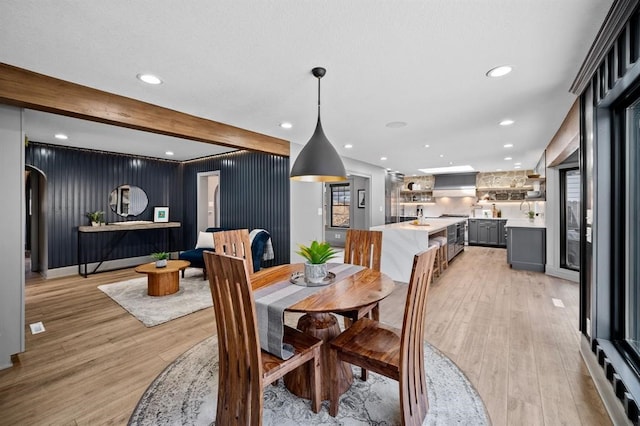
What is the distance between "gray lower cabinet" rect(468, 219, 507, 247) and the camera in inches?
339

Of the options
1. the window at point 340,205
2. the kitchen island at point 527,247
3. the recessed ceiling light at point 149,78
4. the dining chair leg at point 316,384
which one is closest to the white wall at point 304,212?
the recessed ceiling light at point 149,78

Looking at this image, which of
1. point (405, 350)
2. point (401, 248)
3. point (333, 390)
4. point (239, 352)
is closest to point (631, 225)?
point (405, 350)

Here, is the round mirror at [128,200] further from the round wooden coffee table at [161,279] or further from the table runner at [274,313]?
the table runner at [274,313]

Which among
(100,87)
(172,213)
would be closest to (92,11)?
(100,87)

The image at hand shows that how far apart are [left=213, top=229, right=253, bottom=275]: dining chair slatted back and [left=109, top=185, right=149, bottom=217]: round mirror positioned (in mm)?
4511

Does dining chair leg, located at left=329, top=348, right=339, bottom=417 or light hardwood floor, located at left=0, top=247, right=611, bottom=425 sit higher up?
dining chair leg, located at left=329, top=348, right=339, bottom=417

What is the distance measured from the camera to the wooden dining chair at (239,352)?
1.39 m

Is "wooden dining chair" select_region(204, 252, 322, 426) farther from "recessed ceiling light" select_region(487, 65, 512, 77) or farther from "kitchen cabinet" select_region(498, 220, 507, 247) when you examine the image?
"kitchen cabinet" select_region(498, 220, 507, 247)

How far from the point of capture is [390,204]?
8.58 meters

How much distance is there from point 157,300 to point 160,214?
3.25m

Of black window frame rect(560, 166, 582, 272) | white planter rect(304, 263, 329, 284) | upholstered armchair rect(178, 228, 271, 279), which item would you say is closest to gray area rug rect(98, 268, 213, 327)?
upholstered armchair rect(178, 228, 271, 279)

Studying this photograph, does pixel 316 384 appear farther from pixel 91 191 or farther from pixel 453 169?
pixel 453 169

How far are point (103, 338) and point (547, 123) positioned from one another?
5.76 metres

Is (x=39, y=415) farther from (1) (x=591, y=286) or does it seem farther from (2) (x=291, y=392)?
(1) (x=591, y=286)
